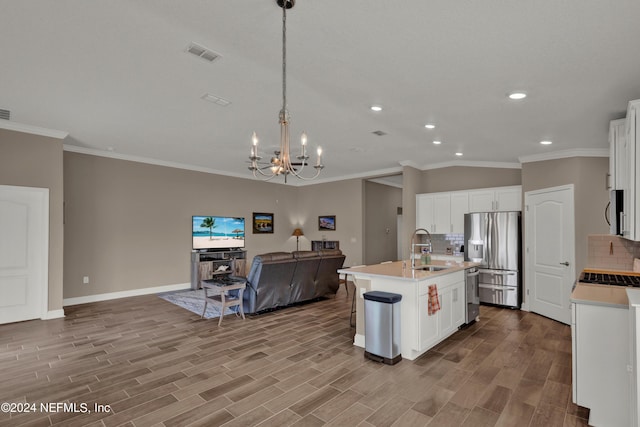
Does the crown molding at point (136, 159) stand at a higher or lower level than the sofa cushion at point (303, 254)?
higher

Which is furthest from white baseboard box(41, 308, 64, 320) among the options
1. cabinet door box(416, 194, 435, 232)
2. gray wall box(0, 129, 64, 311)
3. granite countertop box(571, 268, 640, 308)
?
cabinet door box(416, 194, 435, 232)

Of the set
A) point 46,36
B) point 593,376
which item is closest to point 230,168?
point 46,36

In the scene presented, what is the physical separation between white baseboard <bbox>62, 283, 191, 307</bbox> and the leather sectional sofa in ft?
10.0

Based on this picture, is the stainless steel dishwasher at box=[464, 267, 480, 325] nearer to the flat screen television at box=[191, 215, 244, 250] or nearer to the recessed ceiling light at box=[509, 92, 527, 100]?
the recessed ceiling light at box=[509, 92, 527, 100]

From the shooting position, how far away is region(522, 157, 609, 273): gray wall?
16.8 feet

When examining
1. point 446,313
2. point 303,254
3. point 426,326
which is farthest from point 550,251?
point 303,254

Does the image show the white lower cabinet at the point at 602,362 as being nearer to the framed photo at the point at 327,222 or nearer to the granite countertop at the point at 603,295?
the granite countertop at the point at 603,295

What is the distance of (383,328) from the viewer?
3561 millimetres

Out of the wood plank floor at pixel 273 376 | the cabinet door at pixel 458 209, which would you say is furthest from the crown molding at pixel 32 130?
the cabinet door at pixel 458 209

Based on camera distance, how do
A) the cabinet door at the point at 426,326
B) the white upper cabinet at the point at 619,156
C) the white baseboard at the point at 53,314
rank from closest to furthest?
1. the white upper cabinet at the point at 619,156
2. the cabinet door at the point at 426,326
3. the white baseboard at the point at 53,314

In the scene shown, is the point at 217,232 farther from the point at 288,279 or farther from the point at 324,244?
the point at 288,279

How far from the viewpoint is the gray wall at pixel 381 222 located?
925cm

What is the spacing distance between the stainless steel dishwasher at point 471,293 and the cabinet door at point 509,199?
198cm

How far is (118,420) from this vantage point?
246 cm
